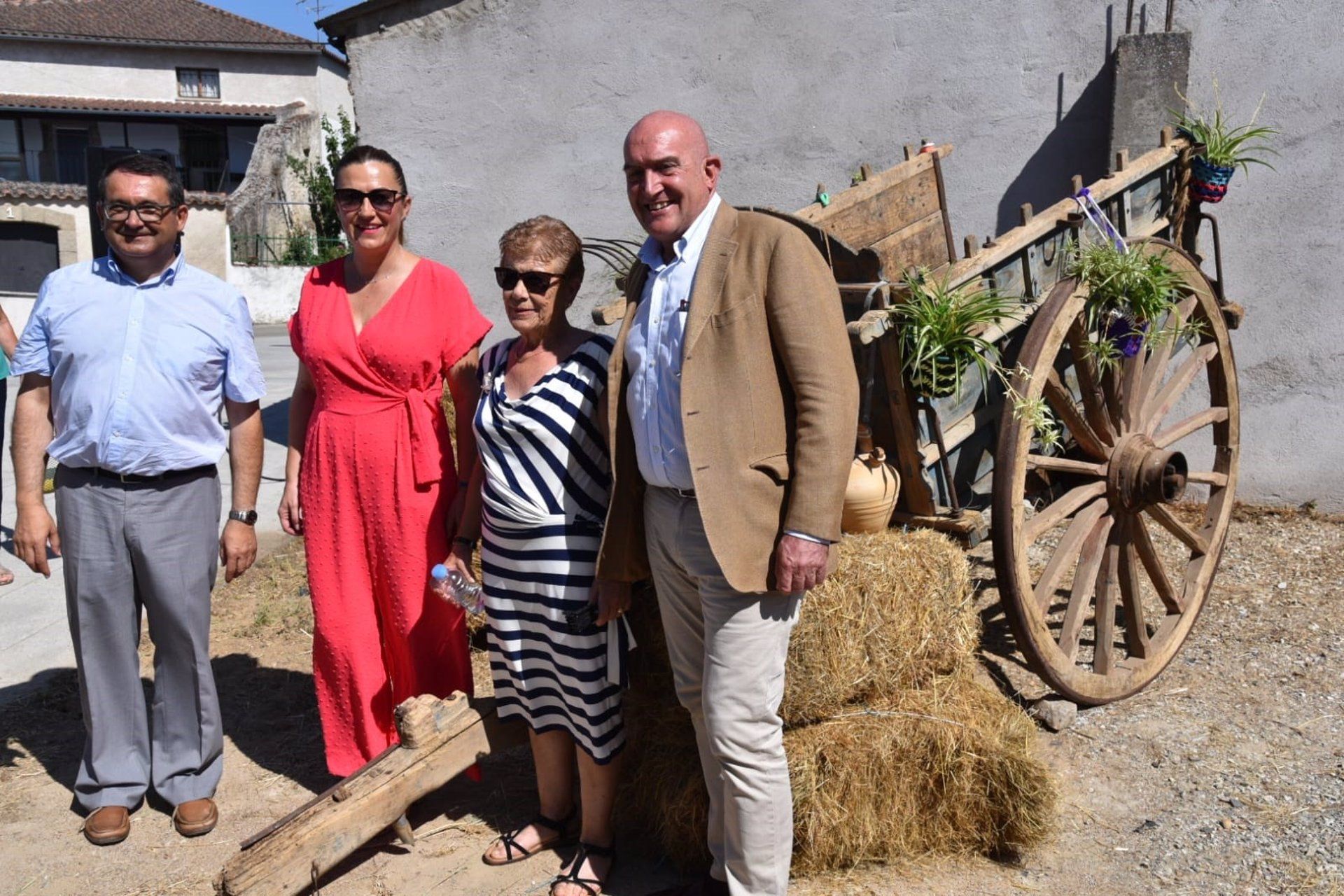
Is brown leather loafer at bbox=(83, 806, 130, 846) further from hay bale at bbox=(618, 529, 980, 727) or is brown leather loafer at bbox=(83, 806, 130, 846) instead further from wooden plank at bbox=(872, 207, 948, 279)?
wooden plank at bbox=(872, 207, 948, 279)

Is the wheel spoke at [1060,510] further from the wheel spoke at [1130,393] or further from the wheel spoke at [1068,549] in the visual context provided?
the wheel spoke at [1130,393]

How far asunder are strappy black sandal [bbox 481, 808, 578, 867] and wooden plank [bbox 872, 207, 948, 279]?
6.78ft

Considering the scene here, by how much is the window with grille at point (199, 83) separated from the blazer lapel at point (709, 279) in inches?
1371

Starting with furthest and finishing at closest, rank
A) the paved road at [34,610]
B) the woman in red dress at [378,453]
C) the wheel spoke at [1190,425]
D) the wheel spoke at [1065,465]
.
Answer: the paved road at [34,610], the wheel spoke at [1190,425], the wheel spoke at [1065,465], the woman in red dress at [378,453]

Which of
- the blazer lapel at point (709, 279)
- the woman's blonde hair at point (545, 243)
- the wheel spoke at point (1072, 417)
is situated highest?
the woman's blonde hair at point (545, 243)

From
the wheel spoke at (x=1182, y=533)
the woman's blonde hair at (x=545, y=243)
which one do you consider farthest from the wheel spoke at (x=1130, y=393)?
the woman's blonde hair at (x=545, y=243)

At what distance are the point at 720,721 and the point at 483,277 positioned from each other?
5.63 metres

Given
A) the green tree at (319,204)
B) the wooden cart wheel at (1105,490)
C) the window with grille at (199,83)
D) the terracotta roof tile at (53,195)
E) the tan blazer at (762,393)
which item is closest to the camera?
the tan blazer at (762,393)

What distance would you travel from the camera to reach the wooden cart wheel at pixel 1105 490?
3383 mm

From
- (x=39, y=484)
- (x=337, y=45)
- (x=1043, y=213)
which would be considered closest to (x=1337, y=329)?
(x=1043, y=213)

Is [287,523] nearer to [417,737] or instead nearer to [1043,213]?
[417,737]

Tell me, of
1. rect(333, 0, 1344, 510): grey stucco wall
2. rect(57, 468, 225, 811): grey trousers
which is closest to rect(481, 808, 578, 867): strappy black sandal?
rect(57, 468, 225, 811): grey trousers

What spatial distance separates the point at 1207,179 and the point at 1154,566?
1544 mm

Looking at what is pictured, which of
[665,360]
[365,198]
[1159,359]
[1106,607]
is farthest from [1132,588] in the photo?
[365,198]
